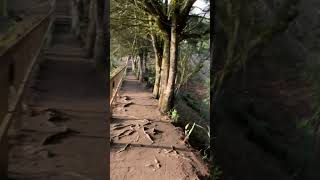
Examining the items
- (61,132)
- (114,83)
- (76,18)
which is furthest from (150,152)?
(76,18)

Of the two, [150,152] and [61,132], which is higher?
[61,132]

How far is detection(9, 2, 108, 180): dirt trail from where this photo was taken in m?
2.96

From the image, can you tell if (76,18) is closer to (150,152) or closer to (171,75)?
(171,75)

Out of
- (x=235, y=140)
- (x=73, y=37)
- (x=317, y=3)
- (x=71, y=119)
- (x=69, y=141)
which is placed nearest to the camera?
(x=69, y=141)

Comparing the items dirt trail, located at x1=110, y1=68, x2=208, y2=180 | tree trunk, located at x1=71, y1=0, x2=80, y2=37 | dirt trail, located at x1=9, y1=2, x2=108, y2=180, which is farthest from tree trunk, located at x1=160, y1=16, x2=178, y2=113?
tree trunk, located at x1=71, y1=0, x2=80, y2=37

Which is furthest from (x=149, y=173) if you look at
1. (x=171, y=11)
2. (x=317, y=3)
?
(x=171, y=11)

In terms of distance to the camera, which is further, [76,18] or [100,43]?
[76,18]

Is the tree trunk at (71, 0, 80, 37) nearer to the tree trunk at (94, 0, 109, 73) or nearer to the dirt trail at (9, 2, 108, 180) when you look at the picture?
the tree trunk at (94, 0, 109, 73)

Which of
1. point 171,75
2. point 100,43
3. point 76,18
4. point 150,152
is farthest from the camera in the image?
point 76,18

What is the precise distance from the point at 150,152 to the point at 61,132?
267cm

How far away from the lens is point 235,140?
5.93 m

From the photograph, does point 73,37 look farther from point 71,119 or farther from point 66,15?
point 71,119

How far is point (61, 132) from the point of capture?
3.91 m

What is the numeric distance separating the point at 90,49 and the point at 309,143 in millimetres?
6260
